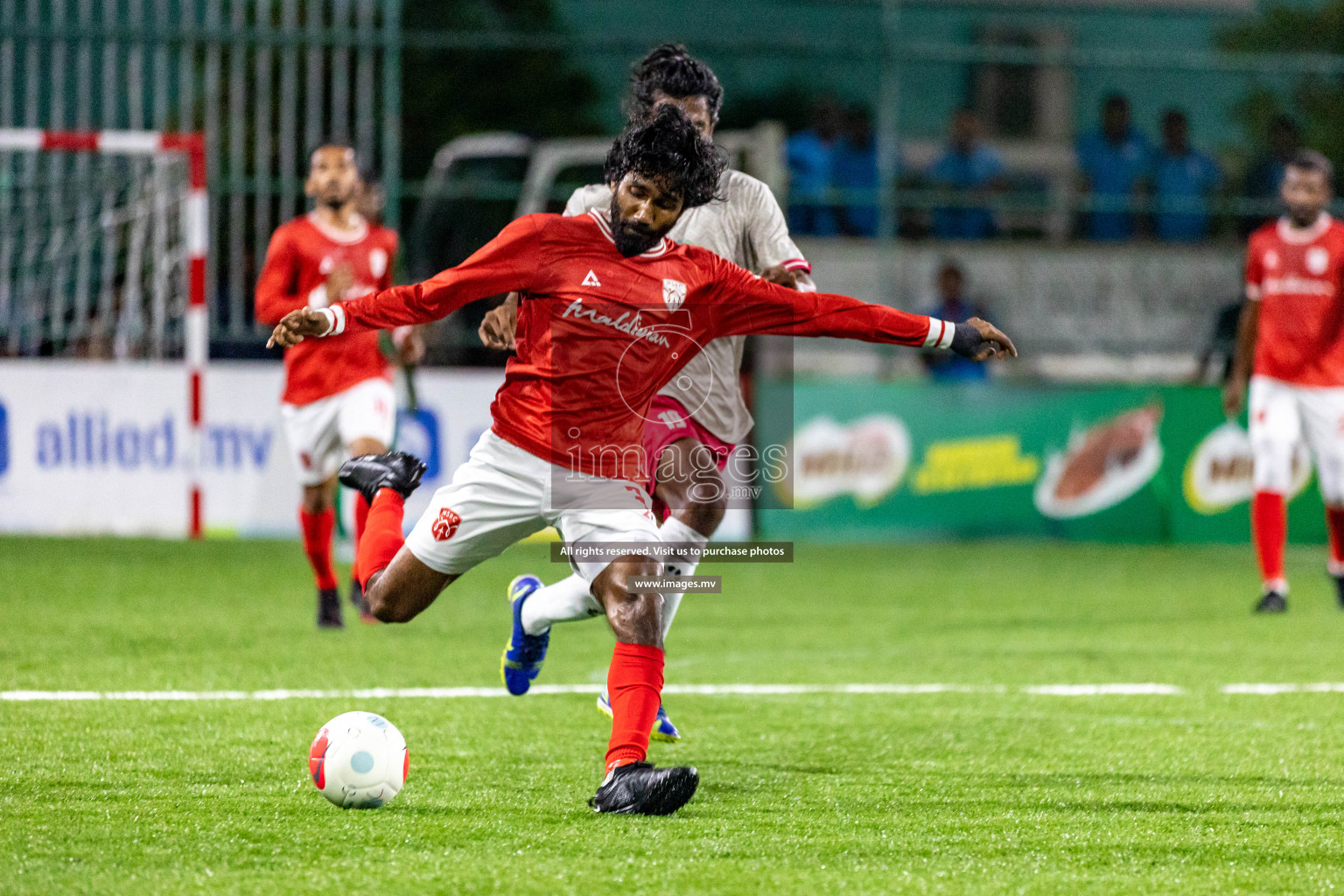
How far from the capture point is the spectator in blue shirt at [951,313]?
514 inches

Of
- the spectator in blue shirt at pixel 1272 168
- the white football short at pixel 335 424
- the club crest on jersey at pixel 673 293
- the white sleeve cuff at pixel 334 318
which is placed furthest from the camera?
the spectator in blue shirt at pixel 1272 168

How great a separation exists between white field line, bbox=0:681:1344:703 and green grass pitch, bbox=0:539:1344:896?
0.28 feet

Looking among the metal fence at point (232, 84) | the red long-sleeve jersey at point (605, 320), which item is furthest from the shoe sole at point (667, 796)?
the metal fence at point (232, 84)

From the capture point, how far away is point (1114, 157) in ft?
47.9

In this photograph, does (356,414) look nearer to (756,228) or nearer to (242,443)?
(756,228)

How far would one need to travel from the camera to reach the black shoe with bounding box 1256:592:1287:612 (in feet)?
29.8

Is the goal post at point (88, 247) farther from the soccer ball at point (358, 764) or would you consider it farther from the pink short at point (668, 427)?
the soccer ball at point (358, 764)

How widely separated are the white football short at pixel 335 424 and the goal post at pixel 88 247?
10.1 feet

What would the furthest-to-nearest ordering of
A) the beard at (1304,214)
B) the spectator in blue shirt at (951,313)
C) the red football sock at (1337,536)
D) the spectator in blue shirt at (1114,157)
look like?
the spectator in blue shirt at (1114,157)
the spectator in blue shirt at (951,313)
the red football sock at (1337,536)
the beard at (1304,214)

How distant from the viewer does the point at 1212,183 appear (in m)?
14.3

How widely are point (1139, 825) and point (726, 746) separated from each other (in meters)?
1.48

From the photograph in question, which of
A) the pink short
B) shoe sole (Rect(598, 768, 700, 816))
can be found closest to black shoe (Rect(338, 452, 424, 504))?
the pink short

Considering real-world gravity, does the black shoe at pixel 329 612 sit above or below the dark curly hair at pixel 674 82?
below

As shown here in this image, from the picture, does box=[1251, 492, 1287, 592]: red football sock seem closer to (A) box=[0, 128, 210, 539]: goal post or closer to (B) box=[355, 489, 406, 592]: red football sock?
(B) box=[355, 489, 406, 592]: red football sock
